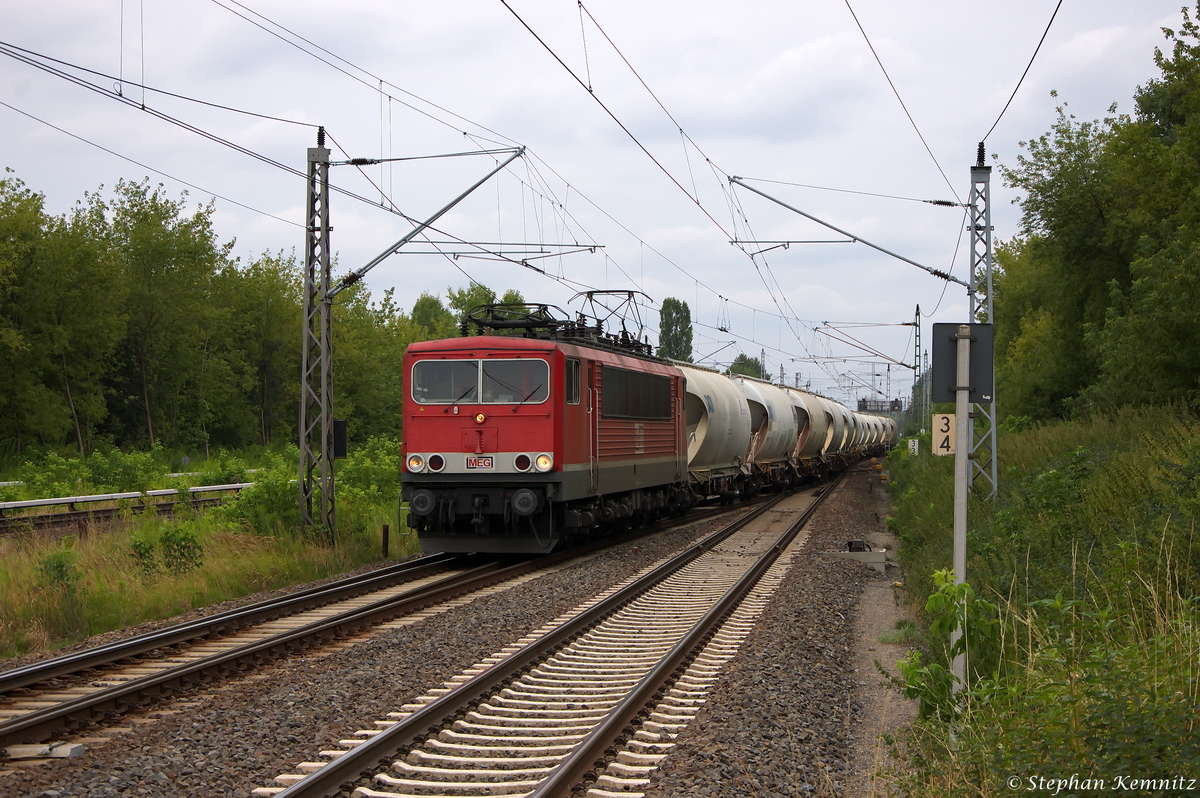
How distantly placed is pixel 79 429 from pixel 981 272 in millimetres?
32635

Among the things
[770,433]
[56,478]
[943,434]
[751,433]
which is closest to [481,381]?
[943,434]

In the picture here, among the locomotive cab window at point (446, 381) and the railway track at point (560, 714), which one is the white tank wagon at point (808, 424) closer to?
the locomotive cab window at point (446, 381)

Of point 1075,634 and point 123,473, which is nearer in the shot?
point 1075,634

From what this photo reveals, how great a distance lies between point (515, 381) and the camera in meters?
15.3

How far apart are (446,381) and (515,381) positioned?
1.17 m

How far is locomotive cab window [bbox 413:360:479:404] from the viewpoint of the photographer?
15.5 meters

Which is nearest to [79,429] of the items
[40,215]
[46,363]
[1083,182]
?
[46,363]

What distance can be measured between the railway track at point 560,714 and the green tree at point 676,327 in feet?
235

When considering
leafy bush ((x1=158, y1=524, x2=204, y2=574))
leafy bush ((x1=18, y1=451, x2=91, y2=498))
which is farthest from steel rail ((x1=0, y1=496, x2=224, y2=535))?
leafy bush ((x1=158, y1=524, x2=204, y2=574))

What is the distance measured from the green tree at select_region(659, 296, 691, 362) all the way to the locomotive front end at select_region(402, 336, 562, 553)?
2652 inches

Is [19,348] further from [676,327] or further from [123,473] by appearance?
[676,327]

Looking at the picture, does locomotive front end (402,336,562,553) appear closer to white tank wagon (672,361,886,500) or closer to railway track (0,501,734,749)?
railway track (0,501,734,749)

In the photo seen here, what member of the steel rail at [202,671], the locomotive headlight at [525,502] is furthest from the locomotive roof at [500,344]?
the steel rail at [202,671]

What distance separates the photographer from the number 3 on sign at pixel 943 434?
8844 millimetres
